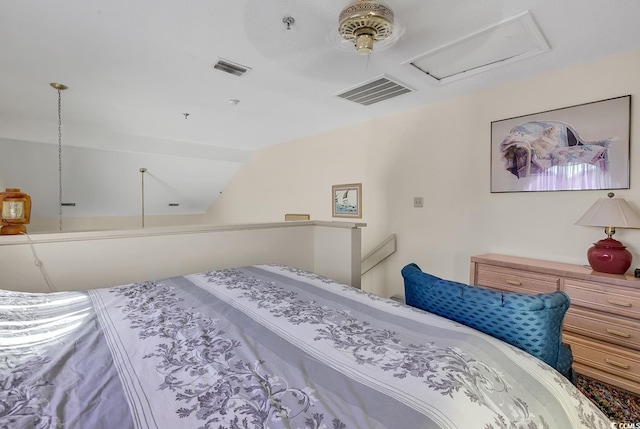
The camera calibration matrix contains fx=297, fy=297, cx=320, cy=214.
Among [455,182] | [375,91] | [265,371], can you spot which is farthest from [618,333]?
[375,91]

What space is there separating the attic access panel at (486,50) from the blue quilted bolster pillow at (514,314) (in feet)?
5.41

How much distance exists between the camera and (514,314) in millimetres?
935

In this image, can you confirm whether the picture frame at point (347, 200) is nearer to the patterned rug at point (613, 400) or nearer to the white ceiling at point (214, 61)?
the white ceiling at point (214, 61)

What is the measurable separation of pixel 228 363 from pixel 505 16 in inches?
87.2

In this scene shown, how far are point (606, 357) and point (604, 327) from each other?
0.20 m

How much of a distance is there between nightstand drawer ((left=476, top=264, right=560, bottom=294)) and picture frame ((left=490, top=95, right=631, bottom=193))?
0.74 m

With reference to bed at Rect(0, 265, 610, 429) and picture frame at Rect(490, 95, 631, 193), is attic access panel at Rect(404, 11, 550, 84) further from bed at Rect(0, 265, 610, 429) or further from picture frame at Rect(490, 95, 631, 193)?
bed at Rect(0, 265, 610, 429)

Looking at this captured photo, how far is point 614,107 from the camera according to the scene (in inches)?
84.7

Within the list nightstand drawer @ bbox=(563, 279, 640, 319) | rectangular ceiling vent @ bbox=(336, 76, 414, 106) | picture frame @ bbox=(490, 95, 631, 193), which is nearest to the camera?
nightstand drawer @ bbox=(563, 279, 640, 319)

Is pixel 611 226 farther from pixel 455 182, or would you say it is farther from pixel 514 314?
pixel 514 314

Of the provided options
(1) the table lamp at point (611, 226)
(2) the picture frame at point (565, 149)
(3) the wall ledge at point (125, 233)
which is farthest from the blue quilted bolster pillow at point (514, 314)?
(2) the picture frame at point (565, 149)

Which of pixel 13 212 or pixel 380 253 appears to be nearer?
pixel 13 212

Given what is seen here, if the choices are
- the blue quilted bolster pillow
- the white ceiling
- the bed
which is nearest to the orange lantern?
the bed

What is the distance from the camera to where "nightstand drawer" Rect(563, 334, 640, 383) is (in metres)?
1.87
